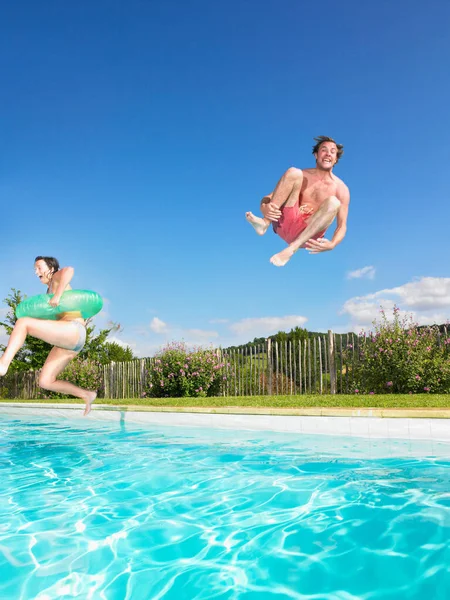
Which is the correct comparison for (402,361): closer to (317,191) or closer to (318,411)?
(318,411)

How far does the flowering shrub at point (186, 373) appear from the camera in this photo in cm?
1405

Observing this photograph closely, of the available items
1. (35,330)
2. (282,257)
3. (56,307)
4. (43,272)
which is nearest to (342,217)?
(282,257)

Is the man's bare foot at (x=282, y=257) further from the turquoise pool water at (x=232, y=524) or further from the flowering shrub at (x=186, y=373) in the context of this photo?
Answer: the flowering shrub at (x=186, y=373)

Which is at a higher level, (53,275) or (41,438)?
(53,275)

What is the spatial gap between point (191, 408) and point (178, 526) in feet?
17.5

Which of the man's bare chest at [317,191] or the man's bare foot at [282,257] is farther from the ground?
the man's bare chest at [317,191]

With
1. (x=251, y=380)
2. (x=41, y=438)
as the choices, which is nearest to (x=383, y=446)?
(x=41, y=438)

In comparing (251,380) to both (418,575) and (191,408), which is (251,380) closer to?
(191,408)

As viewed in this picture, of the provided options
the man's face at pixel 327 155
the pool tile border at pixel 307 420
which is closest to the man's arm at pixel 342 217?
the man's face at pixel 327 155

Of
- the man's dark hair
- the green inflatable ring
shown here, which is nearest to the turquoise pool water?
the green inflatable ring

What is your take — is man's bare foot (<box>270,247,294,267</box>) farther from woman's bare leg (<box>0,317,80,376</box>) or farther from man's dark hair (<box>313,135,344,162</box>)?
woman's bare leg (<box>0,317,80,376</box>)

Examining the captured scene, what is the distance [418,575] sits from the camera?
97.9 inches

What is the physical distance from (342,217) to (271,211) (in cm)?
45

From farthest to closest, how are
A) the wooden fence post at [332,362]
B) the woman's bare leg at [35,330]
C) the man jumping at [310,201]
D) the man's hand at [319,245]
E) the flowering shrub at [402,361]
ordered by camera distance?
the wooden fence post at [332,362], the flowering shrub at [402,361], the woman's bare leg at [35,330], the man's hand at [319,245], the man jumping at [310,201]
